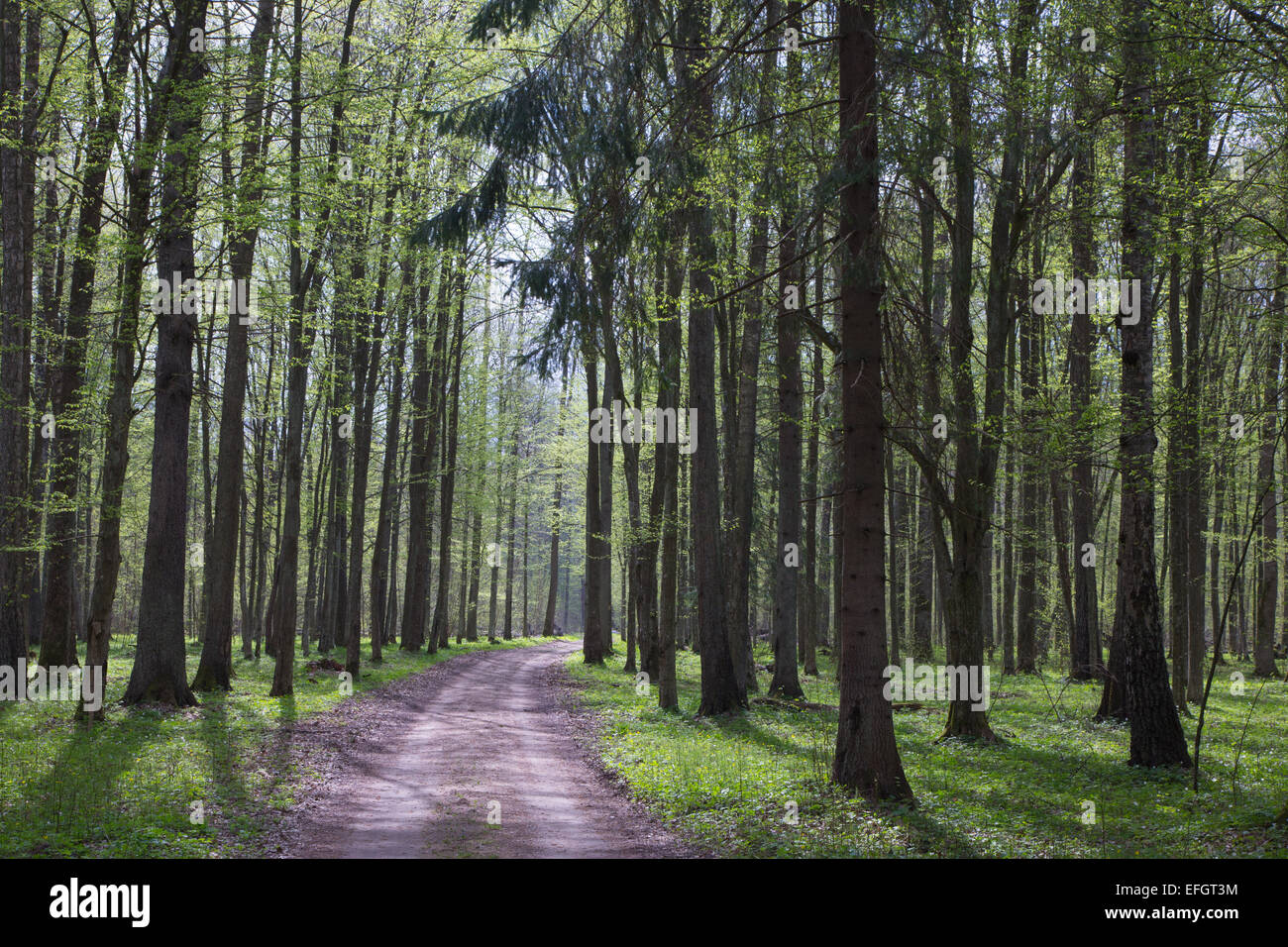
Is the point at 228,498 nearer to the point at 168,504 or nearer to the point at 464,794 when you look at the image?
the point at 168,504

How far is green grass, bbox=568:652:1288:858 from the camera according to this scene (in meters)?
6.68

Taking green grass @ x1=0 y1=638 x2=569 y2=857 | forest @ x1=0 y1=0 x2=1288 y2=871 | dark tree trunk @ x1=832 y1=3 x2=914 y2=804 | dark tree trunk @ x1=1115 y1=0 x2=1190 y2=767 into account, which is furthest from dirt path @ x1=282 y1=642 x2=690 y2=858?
dark tree trunk @ x1=1115 y1=0 x2=1190 y2=767

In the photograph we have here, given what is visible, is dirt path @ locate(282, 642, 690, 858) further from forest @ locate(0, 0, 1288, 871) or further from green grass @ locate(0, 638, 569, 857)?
green grass @ locate(0, 638, 569, 857)

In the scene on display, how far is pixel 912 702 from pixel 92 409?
17.2m

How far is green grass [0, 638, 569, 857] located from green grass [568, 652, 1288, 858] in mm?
3871

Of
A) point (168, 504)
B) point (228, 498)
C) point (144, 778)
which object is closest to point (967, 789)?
point (144, 778)

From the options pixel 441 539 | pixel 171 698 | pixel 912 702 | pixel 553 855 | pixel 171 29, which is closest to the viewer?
pixel 553 855

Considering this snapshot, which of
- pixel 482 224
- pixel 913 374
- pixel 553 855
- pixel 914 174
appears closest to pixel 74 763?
pixel 553 855

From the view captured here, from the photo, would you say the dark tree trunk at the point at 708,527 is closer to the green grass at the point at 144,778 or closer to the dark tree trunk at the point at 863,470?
the dark tree trunk at the point at 863,470

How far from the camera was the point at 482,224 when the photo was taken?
333 inches

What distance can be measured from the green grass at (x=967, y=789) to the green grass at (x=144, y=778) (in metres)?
3.87

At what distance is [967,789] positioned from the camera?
8.59 m

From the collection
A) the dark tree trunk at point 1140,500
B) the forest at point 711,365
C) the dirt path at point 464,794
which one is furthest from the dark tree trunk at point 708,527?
the dark tree trunk at point 1140,500

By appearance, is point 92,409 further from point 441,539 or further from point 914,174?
point 914,174
